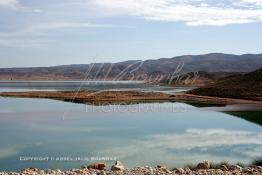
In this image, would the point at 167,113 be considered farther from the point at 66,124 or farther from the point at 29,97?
the point at 29,97

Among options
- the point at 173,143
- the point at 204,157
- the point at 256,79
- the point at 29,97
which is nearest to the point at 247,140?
the point at 173,143

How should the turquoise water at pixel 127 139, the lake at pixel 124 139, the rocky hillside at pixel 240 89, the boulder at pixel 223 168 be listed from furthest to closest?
the rocky hillside at pixel 240 89, the turquoise water at pixel 127 139, the lake at pixel 124 139, the boulder at pixel 223 168

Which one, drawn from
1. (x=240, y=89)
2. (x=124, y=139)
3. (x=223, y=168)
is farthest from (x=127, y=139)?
(x=240, y=89)

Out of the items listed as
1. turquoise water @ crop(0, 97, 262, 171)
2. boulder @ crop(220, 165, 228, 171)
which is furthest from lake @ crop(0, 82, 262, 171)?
boulder @ crop(220, 165, 228, 171)

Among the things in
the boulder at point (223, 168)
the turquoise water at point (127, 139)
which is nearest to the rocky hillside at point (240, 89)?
the turquoise water at point (127, 139)

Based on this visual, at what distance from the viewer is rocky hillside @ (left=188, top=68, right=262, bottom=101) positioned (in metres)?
52.0

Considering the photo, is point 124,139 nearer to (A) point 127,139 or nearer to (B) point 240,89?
(A) point 127,139

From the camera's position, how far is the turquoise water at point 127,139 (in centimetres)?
1628

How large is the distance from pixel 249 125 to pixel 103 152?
12687mm

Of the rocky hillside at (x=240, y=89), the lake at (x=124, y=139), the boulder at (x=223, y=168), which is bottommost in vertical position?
the lake at (x=124, y=139)

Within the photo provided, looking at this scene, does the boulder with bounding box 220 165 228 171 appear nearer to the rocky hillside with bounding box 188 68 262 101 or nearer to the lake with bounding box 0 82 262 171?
the lake with bounding box 0 82 262 171

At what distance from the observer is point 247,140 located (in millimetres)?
20875

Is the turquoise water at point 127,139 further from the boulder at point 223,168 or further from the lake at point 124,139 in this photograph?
the boulder at point 223,168

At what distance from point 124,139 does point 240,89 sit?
123ft
